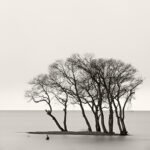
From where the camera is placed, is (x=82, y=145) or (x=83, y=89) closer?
(x=82, y=145)

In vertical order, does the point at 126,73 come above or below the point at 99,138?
above

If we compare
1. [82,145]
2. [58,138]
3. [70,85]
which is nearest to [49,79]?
[70,85]

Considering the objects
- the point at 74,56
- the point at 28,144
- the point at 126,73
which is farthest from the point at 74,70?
the point at 28,144

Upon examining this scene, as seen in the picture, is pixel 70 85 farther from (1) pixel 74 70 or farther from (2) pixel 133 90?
(2) pixel 133 90

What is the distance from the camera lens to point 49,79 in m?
92.9

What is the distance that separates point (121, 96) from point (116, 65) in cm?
573

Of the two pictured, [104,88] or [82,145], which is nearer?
[82,145]

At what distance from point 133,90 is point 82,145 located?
52.9ft

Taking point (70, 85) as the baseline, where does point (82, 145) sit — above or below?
below

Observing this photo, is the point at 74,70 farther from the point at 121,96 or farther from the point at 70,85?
the point at 121,96

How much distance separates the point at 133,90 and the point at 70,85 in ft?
33.4

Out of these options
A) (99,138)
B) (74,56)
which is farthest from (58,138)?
(74,56)

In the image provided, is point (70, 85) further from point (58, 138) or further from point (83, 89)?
point (58, 138)

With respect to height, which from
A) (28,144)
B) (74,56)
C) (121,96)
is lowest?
(28,144)
